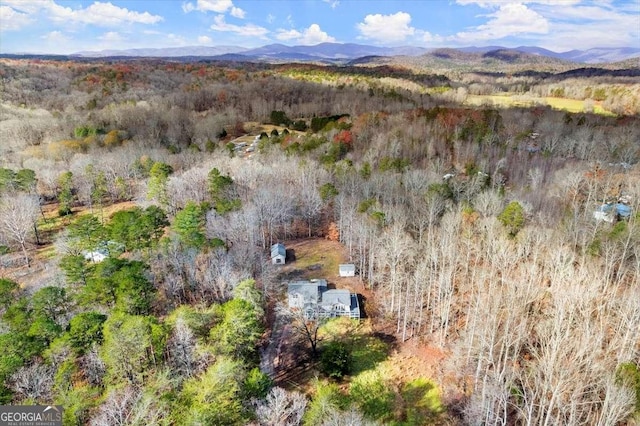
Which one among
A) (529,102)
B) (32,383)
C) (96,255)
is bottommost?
(96,255)

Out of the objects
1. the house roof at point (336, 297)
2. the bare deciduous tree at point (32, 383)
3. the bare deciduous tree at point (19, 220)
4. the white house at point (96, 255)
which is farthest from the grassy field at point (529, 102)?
the bare deciduous tree at point (32, 383)

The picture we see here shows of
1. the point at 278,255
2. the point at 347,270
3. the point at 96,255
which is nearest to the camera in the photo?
the point at 347,270

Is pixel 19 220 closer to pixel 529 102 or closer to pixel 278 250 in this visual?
pixel 278 250

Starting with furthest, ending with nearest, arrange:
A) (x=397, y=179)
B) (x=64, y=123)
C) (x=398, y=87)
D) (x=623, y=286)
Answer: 1. (x=398, y=87)
2. (x=64, y=123)
3. (x=397, y=179)
4. (x=623, y=286)

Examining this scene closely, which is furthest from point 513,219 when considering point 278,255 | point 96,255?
point 96,255

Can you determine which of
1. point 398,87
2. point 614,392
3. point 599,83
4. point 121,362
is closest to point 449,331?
point 614,392

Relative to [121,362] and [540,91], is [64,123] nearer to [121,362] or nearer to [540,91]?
[121,362]
